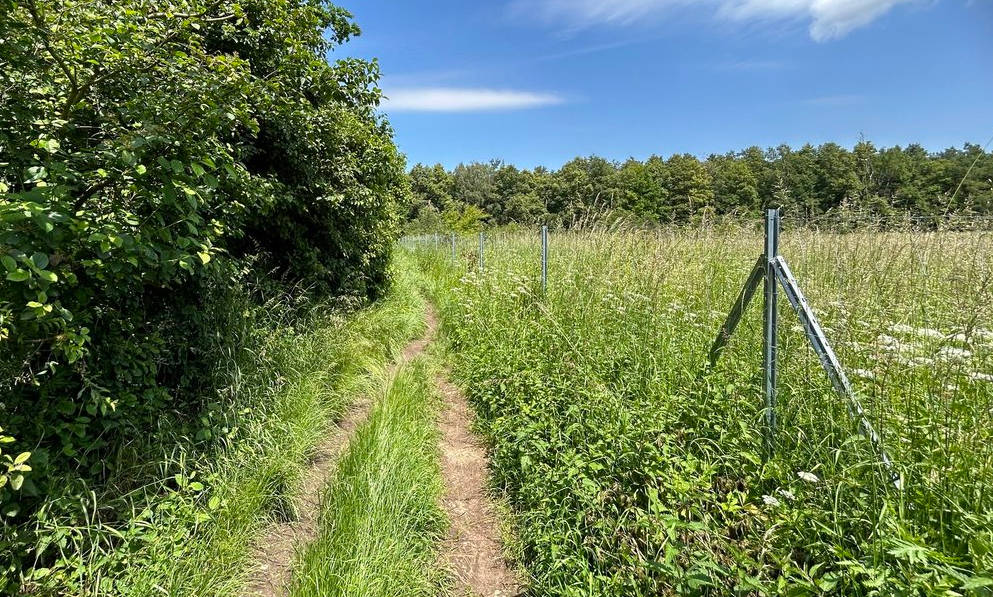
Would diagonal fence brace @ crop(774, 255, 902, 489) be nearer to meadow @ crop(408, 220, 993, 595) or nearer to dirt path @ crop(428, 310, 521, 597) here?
meadow @ crop(408, 220, 993, 595)

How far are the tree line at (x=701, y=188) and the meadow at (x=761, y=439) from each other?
0.65 meters

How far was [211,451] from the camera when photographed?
261 cm

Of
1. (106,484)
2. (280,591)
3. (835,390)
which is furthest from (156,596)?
(835,390)

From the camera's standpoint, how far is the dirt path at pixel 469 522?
2.25m

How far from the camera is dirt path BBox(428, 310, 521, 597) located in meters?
2.25

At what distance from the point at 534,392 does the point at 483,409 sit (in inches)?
27.3

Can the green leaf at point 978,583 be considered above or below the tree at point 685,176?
below

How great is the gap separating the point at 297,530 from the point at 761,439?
2.62 m

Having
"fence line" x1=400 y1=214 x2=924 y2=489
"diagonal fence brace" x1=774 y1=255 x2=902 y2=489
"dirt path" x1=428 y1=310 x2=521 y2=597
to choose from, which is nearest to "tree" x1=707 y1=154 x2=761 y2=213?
"fence line" x1=400 y1=214 x2=924 y2=489

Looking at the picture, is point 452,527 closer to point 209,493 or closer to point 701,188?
point 209,493

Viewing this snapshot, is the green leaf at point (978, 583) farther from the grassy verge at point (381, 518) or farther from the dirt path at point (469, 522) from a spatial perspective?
the grassy verge at point (381, 518)

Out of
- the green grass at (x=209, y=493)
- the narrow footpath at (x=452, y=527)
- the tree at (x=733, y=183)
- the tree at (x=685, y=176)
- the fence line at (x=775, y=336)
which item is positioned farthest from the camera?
the tree at (x=685, y=176)

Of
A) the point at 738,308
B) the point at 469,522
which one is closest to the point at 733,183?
the point at 738,308

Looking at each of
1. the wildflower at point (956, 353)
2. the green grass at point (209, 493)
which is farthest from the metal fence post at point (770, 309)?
the green grass at point (209, 493)
